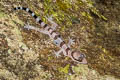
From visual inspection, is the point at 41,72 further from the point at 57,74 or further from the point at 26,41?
the point at 26,41

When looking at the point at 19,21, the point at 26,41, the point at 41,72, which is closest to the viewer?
the point at 41,72

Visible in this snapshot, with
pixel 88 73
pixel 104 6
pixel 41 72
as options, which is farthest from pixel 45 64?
pixel 104 6

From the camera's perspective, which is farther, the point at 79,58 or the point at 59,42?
the point at 59,42

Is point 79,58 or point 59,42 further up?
point 59,42

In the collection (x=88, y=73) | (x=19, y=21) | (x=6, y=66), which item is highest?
(x=19, y=21)

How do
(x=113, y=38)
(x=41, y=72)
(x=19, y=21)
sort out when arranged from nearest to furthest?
(x=41, y=72), (x=19, y=21), (x=113, y=38)

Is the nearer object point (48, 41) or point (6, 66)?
point (6, 66)

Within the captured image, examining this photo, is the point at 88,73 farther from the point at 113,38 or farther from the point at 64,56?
the point at 113,38

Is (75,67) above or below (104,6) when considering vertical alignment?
below

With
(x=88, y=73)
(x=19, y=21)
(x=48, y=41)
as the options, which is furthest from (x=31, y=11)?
(x=88, y=73)
